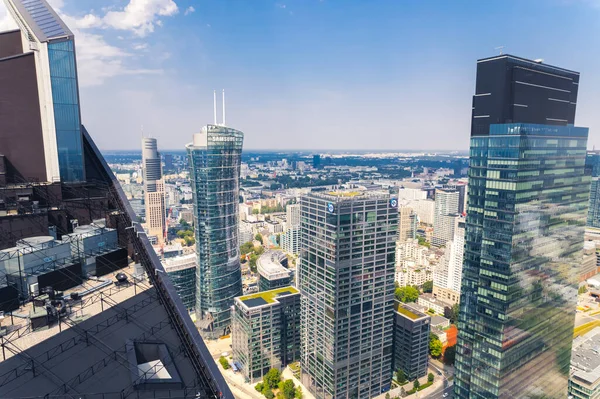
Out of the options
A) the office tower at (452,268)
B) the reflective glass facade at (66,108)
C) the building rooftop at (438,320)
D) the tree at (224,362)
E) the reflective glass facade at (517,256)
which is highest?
the reflective glass facade at (66,108)

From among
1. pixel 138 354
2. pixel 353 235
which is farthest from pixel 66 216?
pixel 353 235

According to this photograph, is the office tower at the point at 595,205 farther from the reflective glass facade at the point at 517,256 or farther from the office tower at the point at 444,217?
the reflective glass facade at the point at 517,256

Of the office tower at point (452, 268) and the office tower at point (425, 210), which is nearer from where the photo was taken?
the office tower at point (452, 268)

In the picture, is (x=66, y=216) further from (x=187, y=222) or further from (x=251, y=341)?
(x=187, y=222)

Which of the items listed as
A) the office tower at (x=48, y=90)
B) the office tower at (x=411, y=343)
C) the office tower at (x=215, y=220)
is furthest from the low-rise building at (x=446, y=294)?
the office tower at (x=48, y=90)

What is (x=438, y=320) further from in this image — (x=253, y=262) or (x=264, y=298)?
(x=253, y=262)

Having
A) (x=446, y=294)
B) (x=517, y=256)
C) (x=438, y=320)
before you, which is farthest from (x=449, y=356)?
(x=517, y=256)

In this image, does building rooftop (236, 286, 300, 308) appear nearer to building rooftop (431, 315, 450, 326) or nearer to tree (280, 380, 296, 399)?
tree (280, 380, 296, 399)

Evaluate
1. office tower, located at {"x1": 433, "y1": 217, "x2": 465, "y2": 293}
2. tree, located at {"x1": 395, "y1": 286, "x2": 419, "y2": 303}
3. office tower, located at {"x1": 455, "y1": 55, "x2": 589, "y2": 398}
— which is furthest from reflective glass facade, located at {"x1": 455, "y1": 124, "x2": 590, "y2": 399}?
tree, located at {"x1": 395, "y1": 286, "x2": 419, "y2": 303}
